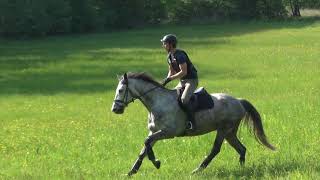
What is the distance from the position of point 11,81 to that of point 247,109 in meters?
25.0

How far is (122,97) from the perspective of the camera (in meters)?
12.1

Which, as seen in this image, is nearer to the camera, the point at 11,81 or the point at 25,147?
the point at 25,147

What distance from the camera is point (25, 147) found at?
1730 centimetres

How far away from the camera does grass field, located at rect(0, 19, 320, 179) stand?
1328cm

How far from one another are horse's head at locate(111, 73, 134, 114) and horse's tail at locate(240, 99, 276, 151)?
7.80 ft

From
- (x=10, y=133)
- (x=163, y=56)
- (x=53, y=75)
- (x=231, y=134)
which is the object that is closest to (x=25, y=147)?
(x=10, y=133)

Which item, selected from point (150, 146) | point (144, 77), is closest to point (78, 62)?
point (144, 77)

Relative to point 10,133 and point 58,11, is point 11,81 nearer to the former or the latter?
point 10,133

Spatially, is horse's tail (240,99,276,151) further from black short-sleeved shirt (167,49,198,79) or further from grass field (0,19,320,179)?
black short-sleeved shirt (167,49,198,79)

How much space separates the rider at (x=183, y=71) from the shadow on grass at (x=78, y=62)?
63.7ft

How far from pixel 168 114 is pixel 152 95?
1.63 ft

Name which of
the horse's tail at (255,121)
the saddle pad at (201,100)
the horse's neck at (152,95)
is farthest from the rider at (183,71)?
the horse's tail at (255,121)

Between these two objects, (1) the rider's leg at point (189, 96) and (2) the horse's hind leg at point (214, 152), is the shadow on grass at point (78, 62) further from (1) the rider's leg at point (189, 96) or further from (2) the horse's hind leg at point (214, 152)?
(1) the rider's leg at point (189, 96)

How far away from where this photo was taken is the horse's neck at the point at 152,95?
1238 cm
